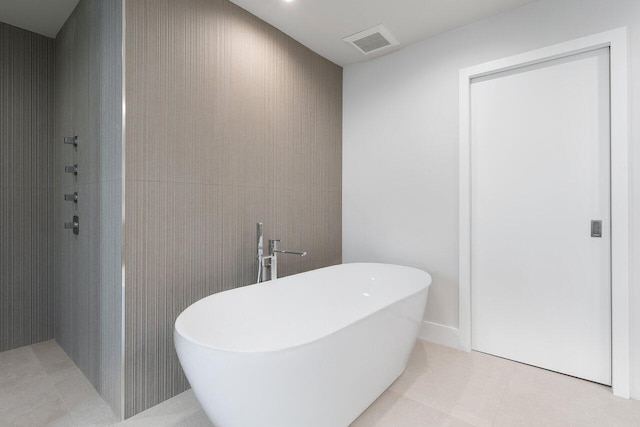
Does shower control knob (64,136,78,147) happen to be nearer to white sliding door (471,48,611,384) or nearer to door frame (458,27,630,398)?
white sliding door (471,48,611,384)

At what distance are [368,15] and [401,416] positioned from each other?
8.34 ft

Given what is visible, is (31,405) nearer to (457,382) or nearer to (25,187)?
(25,187)

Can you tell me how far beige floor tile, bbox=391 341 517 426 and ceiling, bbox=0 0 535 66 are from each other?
2.46 m

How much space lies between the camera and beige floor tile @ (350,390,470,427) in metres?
1.58

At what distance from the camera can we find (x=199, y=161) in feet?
6.33

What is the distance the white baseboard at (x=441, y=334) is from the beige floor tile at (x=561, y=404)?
0.46m

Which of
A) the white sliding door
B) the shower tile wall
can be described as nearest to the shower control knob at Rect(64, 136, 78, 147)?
the shower tile wall

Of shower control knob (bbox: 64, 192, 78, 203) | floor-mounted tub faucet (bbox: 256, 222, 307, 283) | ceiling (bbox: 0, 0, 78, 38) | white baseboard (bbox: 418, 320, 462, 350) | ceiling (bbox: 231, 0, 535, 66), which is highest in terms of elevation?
ceiling (bbox: 231, 0, 535, 66)

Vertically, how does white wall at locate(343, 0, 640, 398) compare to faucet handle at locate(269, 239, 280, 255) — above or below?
above

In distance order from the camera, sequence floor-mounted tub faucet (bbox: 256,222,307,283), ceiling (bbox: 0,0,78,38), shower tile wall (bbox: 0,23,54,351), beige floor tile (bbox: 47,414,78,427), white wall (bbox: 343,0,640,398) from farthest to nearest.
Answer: shower tile wall (bbox: 0,23,54,351), floor-mounted tub faucet (bbox: 256,222,307,283), ceiling (bbox: 0,0,78,38), white wall (bbox: 343,0,640,398), beige floor tile (bbox: 47,414,78,427)

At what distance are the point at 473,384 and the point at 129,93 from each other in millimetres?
2575

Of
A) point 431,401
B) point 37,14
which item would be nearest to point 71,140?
point 37,14

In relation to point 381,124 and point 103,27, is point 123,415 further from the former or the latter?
point 381,124

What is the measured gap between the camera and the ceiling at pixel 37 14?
6.82 feet
